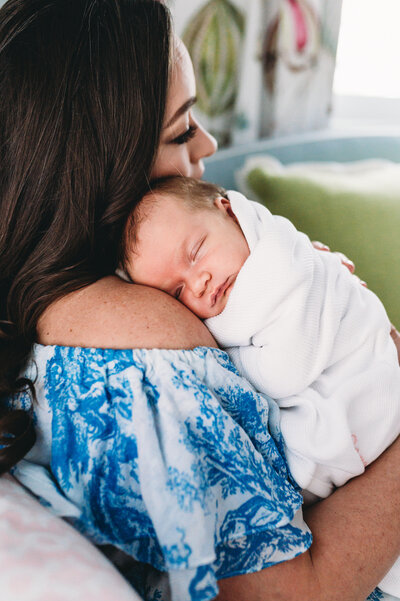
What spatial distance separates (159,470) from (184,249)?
43 centimetres

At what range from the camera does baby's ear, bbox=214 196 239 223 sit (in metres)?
1.09

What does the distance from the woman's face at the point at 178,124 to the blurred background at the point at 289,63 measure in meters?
0.80

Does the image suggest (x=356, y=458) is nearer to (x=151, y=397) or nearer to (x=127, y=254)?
(x=151, y=397)

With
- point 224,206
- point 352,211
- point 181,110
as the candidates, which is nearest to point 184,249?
point 224,206

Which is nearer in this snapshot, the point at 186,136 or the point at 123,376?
the point at 123,376

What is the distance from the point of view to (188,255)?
3.33ft

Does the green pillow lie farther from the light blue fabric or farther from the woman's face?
the light blue fabric

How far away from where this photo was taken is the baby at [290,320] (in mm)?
924

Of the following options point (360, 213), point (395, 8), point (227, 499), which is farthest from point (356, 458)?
point (395, 8)

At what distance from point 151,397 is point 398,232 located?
3.34ft

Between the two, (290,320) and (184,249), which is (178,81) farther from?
(290,320)

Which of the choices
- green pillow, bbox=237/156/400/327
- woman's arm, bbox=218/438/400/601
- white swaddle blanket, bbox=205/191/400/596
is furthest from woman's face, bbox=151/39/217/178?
woman's arm, bbox=218/438/400/601

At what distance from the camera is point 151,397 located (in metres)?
0.79

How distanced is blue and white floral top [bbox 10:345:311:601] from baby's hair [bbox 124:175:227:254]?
273mm
